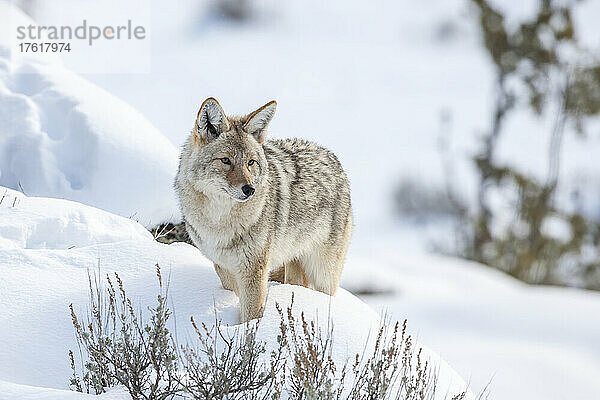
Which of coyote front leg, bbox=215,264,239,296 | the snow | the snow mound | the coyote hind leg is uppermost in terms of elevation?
the snow mound

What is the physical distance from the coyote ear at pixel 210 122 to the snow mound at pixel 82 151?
243 centimetres

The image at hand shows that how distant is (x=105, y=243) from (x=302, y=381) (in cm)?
250

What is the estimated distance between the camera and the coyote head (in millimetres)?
4887

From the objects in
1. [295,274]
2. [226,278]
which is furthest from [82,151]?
[226,278]

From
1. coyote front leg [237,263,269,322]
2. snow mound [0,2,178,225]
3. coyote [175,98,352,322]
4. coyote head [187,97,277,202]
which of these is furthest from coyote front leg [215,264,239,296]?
snow mound [0,2,178,225]

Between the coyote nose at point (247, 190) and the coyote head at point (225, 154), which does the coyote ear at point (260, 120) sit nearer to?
the coyote head at point (225, 154)

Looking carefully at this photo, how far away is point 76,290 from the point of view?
5.12 metres

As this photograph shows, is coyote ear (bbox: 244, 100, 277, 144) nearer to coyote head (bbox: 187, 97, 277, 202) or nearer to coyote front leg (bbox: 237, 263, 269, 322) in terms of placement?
coyote head (bbox: 187, 97, 277, 202)

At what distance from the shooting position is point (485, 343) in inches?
412

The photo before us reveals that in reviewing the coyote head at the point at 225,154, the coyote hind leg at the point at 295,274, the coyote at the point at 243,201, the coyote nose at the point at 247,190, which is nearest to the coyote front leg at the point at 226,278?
the coyote at the point at 243,201

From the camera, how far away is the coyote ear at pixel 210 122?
195 inches

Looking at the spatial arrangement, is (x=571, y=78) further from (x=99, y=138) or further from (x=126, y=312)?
(x=126, y=312)

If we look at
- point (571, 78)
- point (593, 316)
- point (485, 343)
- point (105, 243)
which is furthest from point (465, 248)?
point (105, 243)

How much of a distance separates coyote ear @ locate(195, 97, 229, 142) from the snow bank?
0.95 meters
